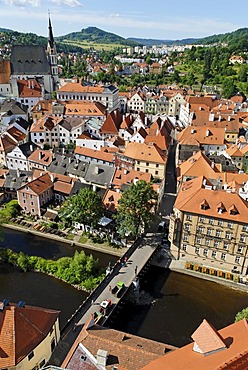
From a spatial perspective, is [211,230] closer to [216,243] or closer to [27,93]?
[216,243]

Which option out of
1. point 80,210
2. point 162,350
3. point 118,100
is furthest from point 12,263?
point 118,100

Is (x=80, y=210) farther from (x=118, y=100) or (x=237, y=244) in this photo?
(x=118, y=100)

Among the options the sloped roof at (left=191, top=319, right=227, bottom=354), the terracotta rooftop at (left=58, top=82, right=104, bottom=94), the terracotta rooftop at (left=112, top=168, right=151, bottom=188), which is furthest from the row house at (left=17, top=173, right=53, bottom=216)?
the terracotta rooftop at (left=58, top=82, right=104, bottom=94)

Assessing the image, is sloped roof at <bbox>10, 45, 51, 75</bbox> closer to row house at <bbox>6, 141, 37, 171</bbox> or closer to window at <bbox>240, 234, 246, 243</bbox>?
row house at <bbox>6, 141, 37, 171</bbox>

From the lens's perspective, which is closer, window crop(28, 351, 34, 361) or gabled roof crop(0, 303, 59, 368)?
gabled roof crop(0, 303, 59, 368)

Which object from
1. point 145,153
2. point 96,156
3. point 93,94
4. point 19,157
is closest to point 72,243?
point 96,156

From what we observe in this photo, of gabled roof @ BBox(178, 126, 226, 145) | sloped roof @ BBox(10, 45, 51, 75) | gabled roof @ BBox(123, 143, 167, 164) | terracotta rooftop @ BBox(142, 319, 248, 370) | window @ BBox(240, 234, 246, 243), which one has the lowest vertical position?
window @ BBox(240, 234, 246, 243)
